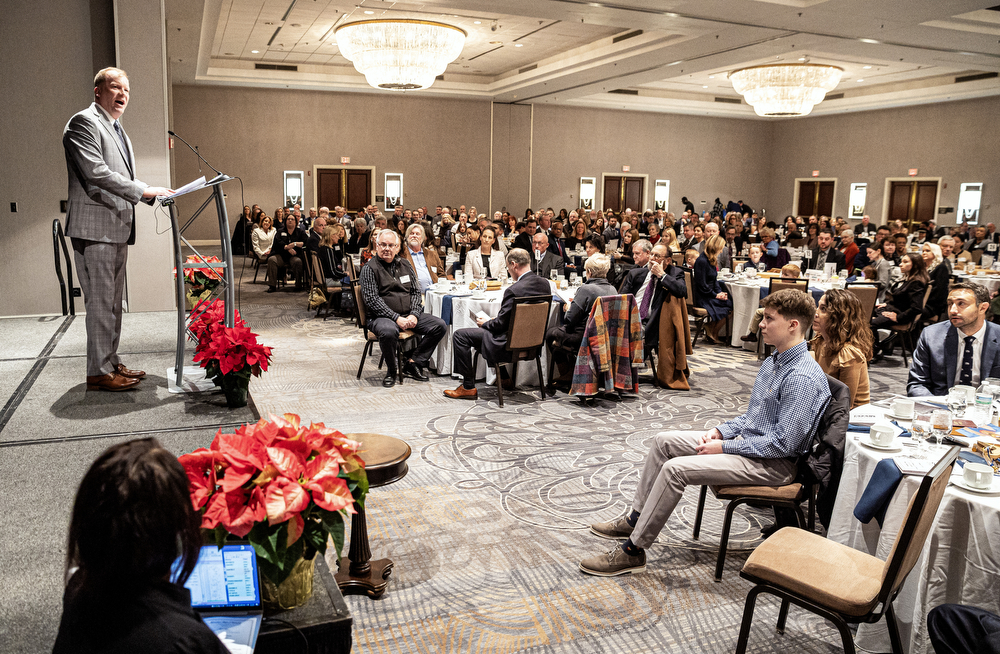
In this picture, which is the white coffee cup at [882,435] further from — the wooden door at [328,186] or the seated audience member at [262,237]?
the wooden door at [328,186]

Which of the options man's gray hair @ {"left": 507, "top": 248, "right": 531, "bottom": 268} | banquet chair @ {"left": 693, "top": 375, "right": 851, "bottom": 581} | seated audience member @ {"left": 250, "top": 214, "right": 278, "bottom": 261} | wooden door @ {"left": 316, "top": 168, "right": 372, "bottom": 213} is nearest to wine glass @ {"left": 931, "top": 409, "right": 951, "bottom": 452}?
banquet chair @ {"left": 693, "top": 375, "right": 851, "bottom": 581}

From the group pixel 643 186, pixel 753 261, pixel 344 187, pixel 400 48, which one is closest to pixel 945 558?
pixel 753 261

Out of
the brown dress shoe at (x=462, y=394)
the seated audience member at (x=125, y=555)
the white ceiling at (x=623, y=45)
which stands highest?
the white ceiling at (x=623, y=45)

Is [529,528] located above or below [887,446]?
below

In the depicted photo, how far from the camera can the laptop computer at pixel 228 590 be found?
1.88 m

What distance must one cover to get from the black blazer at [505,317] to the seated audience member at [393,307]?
2.88 ft

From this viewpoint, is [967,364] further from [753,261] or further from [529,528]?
[753,261]

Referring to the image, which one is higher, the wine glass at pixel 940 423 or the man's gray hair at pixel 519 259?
the man's gray hair at pixel 519 259

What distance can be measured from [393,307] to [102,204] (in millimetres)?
3058

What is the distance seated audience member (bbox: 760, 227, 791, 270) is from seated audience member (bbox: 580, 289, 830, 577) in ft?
25.1

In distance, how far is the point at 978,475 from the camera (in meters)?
2.59

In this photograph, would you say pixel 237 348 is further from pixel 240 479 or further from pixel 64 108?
pixel 64 108

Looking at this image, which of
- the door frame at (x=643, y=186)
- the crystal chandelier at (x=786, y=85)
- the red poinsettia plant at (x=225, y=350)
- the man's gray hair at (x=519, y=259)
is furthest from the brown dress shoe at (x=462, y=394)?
the door frame at (x=643, y=186)

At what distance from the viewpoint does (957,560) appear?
2588mm
